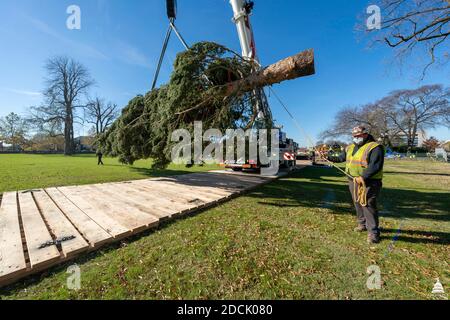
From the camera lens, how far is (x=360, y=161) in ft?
10.9

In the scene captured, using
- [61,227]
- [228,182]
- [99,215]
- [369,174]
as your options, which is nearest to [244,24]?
[228,182]

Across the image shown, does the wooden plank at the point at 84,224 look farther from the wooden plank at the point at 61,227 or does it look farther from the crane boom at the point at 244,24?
the crane boom at the point at 244,24

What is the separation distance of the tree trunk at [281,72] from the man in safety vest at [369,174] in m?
1.82

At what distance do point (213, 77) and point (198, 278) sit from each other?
596 cm

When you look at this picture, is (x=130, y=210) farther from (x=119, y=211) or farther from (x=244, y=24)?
(x=244, y=24)

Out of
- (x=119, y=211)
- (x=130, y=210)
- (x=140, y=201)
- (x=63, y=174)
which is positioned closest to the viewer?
(x=119, y=211)

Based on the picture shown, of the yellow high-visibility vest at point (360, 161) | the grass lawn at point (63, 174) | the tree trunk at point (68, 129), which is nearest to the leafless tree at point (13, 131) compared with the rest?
the tree trunk at point (68, 129)

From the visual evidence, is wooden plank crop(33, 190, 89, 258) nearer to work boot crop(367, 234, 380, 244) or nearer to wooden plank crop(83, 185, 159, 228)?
wooden plank crop(83, 185, 159, 228)

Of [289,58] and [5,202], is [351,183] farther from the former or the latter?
[5,202]

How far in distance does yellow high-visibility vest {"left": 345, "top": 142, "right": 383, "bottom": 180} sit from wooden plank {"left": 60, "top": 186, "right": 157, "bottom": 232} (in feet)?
13.1

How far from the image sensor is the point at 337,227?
3900mm

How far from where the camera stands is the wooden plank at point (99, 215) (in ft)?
10.8

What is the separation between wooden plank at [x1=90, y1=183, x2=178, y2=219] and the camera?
14.3ft

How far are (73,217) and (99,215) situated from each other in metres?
0.47
